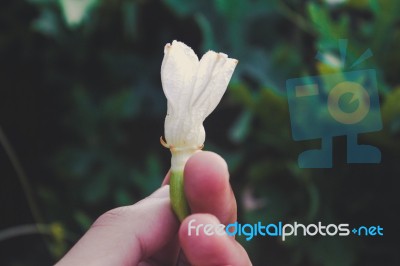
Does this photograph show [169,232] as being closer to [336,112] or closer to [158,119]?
[336,112]

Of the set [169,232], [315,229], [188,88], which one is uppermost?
[188,88]

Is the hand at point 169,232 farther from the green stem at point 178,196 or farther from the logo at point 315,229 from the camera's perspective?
the logo at point 315,229

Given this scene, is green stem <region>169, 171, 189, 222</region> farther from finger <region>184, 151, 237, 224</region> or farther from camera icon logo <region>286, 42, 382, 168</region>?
camera icon logo <region>286, 42, 382, 168</region>

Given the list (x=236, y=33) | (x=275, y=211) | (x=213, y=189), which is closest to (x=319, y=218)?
(x=275, y=211)

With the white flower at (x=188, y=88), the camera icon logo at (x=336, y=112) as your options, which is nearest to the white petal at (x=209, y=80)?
the white flower at (x=188, y=88)

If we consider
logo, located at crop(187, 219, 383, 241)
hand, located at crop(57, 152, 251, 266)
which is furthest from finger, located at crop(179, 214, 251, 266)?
logo, located at crop(187, 219, 383, 241)

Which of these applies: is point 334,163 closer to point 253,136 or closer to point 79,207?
point 253,136

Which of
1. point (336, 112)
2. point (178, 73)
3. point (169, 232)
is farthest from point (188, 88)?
point (336, 112)
